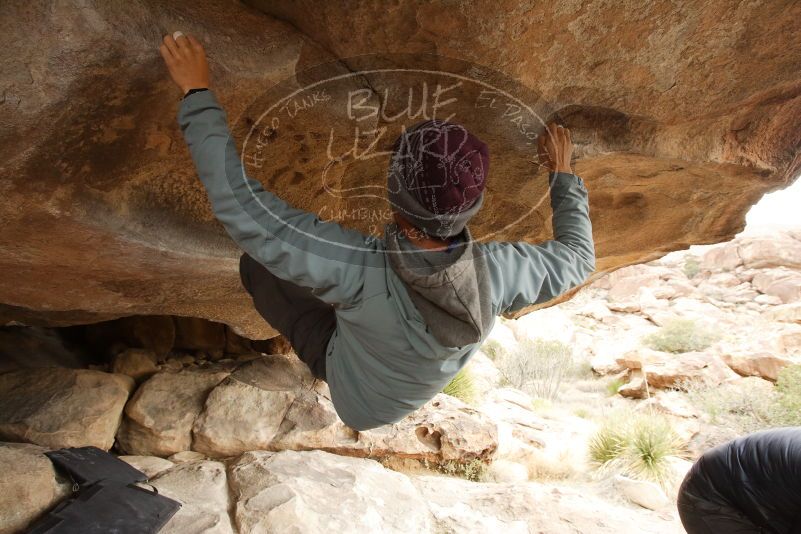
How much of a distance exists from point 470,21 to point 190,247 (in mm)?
1516

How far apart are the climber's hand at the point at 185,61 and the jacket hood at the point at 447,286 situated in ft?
2.28

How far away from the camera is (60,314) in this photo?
10.9 feet

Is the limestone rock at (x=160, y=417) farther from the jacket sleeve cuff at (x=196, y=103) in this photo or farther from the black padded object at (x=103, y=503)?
the jacket sleeve cuff at (x=196, y=103)

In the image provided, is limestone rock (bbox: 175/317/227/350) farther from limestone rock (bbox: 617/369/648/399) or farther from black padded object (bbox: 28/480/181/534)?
limestone rock (bbox: 617/369/648/399)

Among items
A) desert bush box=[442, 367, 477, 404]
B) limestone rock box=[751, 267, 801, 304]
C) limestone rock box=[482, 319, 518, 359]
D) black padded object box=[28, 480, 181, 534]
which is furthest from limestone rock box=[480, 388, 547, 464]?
limestone rock box=[751, 267, 801, 304]

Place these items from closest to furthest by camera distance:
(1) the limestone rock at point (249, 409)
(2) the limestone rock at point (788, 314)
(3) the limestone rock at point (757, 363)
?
(1) the limestone rock at point (249, 409) < (3) the limestone rock at point (757, 363) < (2) the limestone rock at point (788, 314)

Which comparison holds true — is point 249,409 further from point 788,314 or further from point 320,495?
point 788,314

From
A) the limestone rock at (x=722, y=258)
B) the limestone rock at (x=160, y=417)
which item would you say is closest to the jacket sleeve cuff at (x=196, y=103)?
the limestone rock at (x=160, y=417)

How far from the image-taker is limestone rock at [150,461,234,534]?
2.60m

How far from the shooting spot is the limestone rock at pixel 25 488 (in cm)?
233

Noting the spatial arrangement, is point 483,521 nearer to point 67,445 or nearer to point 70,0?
point 67,445

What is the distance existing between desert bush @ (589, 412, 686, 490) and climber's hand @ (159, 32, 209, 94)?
21.1ft

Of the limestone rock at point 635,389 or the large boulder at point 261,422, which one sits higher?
the large boulder at point 261,422

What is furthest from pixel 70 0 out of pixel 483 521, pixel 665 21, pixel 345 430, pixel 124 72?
pixel 483 521
